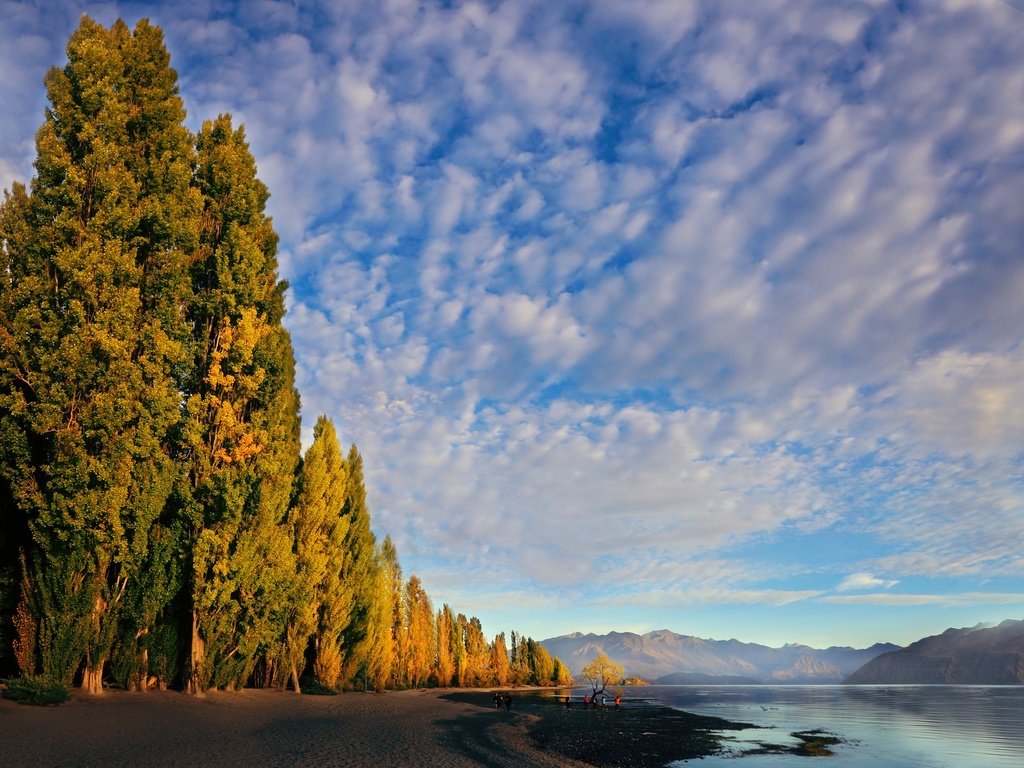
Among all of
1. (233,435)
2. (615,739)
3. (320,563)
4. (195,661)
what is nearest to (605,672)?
(615,739)

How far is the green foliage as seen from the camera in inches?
792

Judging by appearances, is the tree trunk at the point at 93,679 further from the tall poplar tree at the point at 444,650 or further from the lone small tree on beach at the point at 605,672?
the tall poplar tree at the point at 444,650

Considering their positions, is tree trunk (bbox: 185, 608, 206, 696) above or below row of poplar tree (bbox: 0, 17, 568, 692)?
below

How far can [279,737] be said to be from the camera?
69.3ft

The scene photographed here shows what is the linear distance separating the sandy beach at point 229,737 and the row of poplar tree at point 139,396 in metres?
2.63

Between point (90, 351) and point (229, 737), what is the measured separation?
1552 centimetres

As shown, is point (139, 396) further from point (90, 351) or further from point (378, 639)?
point (378, 639)

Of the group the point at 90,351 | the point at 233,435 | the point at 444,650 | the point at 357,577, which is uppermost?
the point at 90,351

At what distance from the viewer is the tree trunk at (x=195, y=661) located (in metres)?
27.7

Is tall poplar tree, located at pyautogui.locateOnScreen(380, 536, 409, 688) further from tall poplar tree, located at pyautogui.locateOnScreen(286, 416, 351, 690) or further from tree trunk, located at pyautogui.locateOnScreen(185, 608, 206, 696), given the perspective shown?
tree trunk, located at pyautogui.locateOnScreen(185, 608, 206, 696)

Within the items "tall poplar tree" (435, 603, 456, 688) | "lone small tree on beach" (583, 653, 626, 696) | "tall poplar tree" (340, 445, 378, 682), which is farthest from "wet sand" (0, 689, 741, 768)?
"tall poplar tree" (435, 603, 456, 688)

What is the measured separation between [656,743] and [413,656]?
5265 centimetres

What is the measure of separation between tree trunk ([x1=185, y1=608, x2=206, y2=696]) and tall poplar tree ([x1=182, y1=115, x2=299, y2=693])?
5 centimetres

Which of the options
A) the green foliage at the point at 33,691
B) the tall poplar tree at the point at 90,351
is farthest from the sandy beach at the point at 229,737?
the tall poplar tree at the point at 90,351
